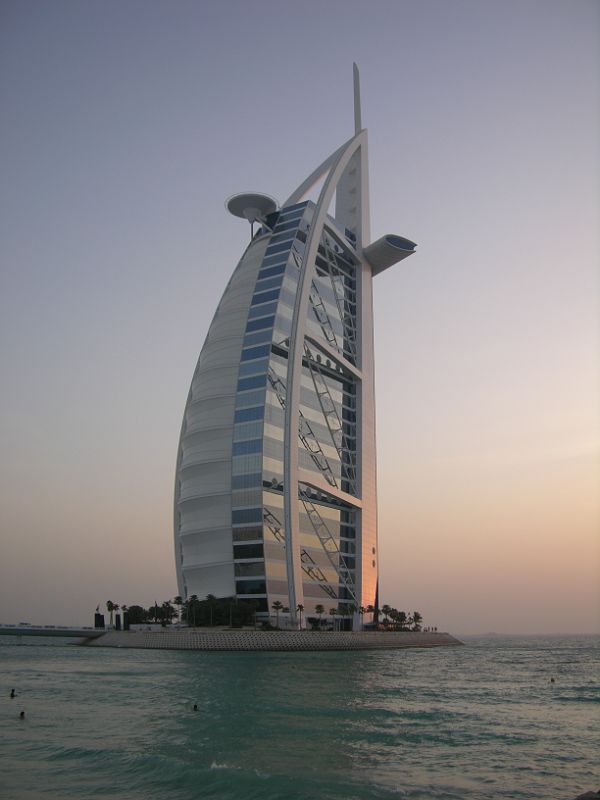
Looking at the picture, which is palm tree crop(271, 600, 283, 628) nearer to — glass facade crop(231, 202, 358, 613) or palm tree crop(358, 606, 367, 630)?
glass facade crop(231, 202, 358, 613)

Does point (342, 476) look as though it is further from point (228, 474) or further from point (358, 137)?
point (358, 137)

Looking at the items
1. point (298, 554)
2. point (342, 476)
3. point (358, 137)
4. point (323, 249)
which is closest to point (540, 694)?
point (298, 554)

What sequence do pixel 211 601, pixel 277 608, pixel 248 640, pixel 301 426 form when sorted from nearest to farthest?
pixel 248 640, pixel 277 608, pixel 211 601, pixel 301 426

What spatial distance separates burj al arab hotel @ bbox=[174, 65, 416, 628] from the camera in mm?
89312

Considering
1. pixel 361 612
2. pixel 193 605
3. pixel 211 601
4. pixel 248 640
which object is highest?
A: pixel 211 601

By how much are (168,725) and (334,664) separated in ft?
111

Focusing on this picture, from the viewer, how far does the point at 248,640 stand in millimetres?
76812

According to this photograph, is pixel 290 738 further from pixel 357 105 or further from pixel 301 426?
pixel 357 105

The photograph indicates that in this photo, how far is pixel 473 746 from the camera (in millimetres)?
25703

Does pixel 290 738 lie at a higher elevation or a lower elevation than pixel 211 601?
higher

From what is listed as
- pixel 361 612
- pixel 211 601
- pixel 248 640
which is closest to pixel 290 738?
pixel 248 640

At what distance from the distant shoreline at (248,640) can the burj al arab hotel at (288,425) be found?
6053 mm

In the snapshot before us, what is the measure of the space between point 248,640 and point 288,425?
79.3ft

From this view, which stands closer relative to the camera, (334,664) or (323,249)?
(334,664)
